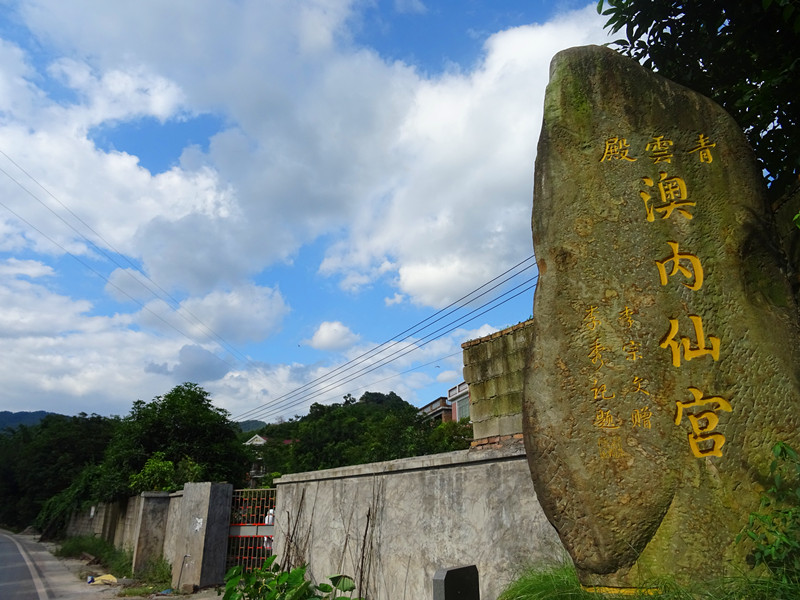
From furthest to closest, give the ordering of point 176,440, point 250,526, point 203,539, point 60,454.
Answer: point 60,454 < point 176,440 < point 250,526 < point 203,539

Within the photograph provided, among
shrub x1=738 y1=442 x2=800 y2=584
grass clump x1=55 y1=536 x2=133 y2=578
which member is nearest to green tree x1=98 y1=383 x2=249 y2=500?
grass clump x1=55 y1=536 x2=133 y2=578

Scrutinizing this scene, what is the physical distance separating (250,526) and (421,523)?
539 centimetres

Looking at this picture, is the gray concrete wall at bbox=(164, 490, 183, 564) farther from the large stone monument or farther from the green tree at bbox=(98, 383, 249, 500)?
the large stone monument

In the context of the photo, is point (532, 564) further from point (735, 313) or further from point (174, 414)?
point (174, 414)

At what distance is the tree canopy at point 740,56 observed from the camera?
16.1 ft

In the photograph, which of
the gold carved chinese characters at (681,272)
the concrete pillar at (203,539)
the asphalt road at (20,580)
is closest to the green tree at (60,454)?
the asphalt road at (20,580)

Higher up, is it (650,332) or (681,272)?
(681,272)

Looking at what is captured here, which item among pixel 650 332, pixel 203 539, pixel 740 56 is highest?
pixel 740 56

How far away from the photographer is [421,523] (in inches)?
195

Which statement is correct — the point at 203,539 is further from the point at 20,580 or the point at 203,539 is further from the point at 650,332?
the point at 650,332

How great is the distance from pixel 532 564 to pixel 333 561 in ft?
9.42

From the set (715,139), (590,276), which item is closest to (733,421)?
(590,276)

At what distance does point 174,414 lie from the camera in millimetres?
15891

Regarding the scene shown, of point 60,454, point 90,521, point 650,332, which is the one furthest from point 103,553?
point 60,454
